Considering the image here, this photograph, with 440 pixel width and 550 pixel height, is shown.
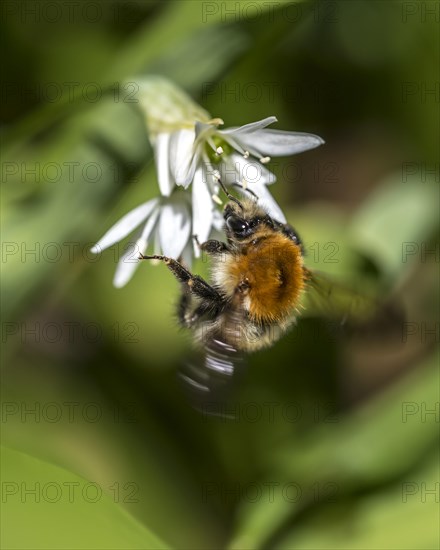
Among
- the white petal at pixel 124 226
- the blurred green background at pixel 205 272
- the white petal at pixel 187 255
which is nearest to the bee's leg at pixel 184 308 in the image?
the white petal at pixel 187 255

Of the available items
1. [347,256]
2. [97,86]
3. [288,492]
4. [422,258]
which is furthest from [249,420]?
[97,86]

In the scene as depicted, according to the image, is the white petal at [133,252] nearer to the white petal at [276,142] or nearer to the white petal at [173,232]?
the white petal at [173,232]

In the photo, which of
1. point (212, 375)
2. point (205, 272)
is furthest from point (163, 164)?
point (205, 272)

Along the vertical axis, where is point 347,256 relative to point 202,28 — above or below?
below

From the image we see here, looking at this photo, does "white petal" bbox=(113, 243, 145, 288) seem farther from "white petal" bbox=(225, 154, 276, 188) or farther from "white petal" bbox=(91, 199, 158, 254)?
"white petal" bbox=(225, 154, 276, 188)

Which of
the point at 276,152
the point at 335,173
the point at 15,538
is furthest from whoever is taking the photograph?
the point at 335,173

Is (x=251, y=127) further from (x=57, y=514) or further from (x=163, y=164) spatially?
(x=57, y=514)

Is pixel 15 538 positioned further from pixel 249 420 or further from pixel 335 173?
pixel 335 173

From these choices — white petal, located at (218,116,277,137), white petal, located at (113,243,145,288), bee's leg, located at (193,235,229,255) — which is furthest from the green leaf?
white petal, located at (218,116,277,137)
